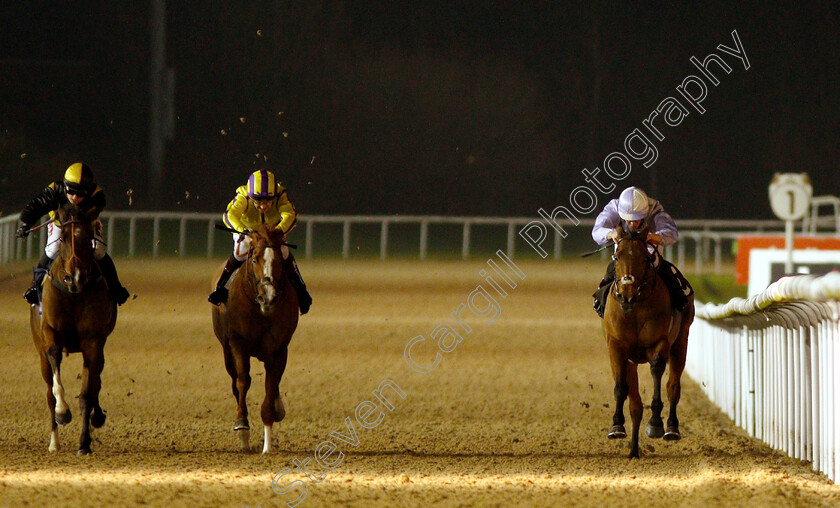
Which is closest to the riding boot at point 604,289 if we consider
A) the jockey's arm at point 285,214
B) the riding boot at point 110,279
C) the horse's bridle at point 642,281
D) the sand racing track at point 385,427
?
the horse's bridle at point 642,281

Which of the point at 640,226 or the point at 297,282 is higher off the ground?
the point at 640,226

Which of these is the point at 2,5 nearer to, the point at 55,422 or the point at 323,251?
the point at 323,251

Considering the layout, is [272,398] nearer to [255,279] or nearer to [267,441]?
[267,441]

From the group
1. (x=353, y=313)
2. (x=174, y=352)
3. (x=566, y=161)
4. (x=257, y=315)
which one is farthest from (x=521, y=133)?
(x=257, y=315)

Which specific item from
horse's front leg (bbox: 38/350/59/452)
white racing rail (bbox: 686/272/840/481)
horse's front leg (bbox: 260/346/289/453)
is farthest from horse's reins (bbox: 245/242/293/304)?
white racing rail (bbox: 686/272/840/481)

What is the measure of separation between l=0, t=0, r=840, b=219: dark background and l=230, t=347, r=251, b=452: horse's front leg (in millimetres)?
19050

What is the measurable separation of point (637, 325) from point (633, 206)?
677mm

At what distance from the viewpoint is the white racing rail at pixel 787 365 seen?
181 inches

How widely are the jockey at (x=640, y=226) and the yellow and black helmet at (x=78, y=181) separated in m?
2.88

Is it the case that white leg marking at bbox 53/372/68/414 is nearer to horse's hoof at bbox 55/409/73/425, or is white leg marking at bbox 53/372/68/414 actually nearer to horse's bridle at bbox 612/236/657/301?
horse's hoof at bbox 55/409/73/425

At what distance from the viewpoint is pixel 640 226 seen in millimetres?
5910

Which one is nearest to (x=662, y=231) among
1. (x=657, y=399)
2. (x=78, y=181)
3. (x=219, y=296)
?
(x=657, y=399)

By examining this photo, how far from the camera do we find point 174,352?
10297 millimetres

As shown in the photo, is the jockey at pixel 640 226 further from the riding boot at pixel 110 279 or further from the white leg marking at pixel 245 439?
the riding boot at pixel 110 279
